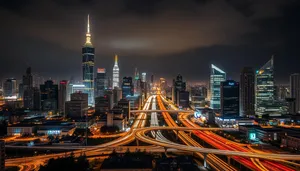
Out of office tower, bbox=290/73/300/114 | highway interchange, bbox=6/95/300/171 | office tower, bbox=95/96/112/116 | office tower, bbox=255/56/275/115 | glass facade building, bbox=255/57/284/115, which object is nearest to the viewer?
highway interchange, bbox=6/95/300/171

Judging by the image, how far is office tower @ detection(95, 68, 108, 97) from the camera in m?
55.6

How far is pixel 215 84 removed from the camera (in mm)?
40938

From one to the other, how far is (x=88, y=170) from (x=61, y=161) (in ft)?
4.27

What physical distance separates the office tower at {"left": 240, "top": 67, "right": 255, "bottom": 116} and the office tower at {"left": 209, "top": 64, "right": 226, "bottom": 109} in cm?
521

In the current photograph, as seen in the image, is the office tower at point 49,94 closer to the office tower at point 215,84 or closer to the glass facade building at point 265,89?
the office tower at point 215,84

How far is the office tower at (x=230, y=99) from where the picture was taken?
31.2 meters

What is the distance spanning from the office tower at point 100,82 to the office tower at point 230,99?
1172 inches

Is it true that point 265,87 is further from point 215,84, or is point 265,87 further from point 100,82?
point 100,82

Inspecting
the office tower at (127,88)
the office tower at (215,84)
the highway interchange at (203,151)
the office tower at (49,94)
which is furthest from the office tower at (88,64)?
the highway interchange at (203,151)

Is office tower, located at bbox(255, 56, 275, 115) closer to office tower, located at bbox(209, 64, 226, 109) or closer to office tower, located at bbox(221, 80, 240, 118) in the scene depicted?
office tower, located at bbox(221, 80, 240, 118)

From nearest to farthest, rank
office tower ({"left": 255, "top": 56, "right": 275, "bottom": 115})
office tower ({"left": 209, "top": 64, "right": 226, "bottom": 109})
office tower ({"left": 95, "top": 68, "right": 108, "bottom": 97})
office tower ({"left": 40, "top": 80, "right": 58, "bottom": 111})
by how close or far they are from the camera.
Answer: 1. office tower ({"left": 255, "top": 56, "right": 275, "bottom": 115})
2. office tower ({"left": 40, "top": 80, "right": 58, "bottom": 111})
3. office tower ({"left": 209, "top": 64, "right": 226, "bottom": 109})
4. office tower ({"left": 95, "top": 68, "right": 108, "bottom": 97})

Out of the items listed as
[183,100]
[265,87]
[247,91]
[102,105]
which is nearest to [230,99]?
[247,91]

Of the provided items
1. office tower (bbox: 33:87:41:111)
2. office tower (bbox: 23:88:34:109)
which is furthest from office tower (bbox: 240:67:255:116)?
office tower (bbox: 23:88:34:109)

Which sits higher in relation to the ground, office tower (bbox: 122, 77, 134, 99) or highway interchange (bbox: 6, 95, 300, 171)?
office tower (bbox: 122, 77, 134, 99)
